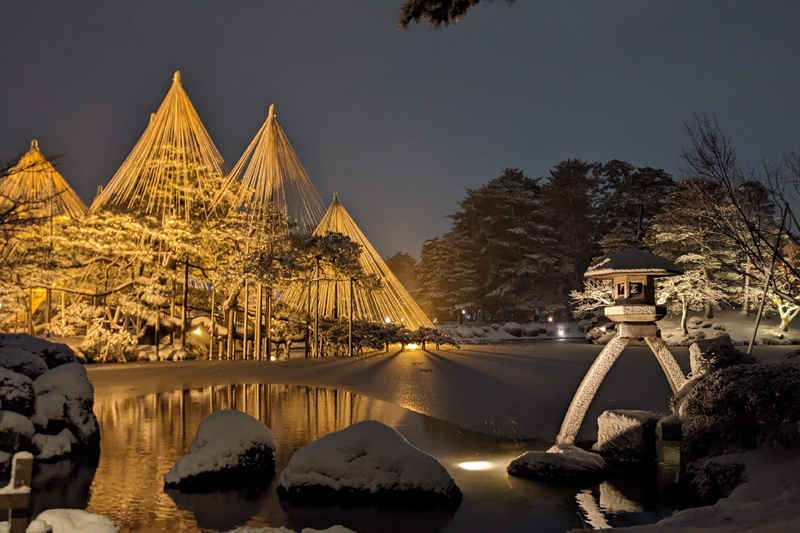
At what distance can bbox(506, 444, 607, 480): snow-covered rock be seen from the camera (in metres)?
5.36

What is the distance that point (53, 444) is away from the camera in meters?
5.91

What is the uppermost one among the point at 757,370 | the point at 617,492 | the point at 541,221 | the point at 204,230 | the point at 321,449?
the point at 541,221

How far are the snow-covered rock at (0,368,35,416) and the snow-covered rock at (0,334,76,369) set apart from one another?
120 centimetres

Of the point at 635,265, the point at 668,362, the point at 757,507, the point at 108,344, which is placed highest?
the point at 635,265

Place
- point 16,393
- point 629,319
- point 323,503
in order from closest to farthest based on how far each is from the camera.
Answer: point 323,503
point 16,393
point 629,319

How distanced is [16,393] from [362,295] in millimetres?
13649

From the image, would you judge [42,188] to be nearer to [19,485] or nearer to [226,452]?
[226,452]

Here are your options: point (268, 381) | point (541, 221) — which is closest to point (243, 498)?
point (268, 381)

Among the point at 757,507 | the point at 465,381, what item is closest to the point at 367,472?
the point at 757,507

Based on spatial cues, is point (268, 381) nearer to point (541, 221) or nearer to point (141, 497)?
point (141, 497)

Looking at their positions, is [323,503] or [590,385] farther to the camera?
[590,385]

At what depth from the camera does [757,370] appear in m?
4.93

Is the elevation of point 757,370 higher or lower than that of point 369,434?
higher

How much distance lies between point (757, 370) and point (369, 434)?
345 cm
